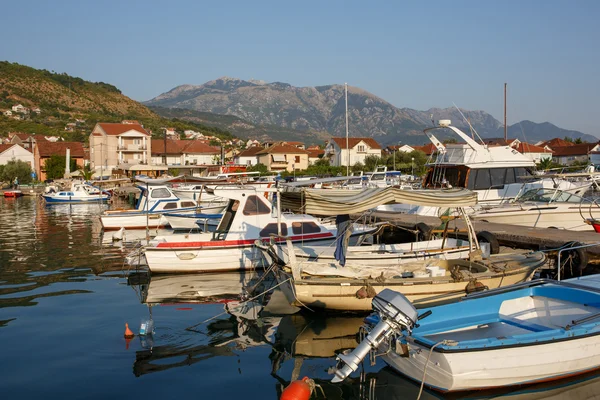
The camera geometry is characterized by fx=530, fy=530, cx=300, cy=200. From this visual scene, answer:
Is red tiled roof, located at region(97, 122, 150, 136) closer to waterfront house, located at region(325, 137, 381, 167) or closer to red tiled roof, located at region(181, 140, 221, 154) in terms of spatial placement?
red tiled roof, located at region(181, 140, 221, 154)

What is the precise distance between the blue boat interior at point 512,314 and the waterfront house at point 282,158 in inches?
3250

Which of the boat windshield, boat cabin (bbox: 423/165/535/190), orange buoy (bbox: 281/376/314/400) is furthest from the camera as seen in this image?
boat cabin (bbox: 423/165/535/190)

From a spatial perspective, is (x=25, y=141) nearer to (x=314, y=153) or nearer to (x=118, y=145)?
(x=118, y=145)

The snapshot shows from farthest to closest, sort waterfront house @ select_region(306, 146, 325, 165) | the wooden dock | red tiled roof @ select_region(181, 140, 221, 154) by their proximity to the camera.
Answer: waterfront house @ select_region(306, 146, 325, 165)
red tiled roof @ select_region(181, 140, 221, 154)
the wooden dock

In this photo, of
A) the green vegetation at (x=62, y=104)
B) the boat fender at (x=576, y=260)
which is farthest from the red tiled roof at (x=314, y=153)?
the boat fender at (x=576, y=260)

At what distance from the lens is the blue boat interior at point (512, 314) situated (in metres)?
9.69

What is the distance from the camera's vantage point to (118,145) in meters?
88.4

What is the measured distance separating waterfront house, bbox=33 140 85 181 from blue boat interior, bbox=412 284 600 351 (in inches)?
3381

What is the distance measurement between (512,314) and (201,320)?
7160 mm

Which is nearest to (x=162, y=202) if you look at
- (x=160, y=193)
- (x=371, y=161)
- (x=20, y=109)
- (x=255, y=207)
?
(x=160, y=193)

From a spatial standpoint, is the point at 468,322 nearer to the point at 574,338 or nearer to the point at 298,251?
the point at 574,338

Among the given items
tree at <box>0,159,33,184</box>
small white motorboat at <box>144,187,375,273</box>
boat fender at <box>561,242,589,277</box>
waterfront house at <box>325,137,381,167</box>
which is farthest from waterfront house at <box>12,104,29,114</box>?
boat fender at <box>561,242,589,277</box>

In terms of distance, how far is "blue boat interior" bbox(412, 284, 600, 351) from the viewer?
9.69 metres

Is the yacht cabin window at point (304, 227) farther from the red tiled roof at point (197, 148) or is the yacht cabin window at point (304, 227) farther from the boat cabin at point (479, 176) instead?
the red tiled roof at point (197, 148)
